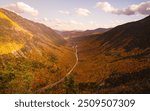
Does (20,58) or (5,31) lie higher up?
(5,31)

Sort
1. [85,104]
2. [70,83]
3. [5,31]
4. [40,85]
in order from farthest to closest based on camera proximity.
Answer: [5,31], [40,85], [70,83], [85,104]

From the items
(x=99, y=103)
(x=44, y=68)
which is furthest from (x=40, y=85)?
(x=99, y=103)

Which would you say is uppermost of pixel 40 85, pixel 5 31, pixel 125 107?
pixel 5 31

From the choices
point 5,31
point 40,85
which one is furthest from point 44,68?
point 5,31

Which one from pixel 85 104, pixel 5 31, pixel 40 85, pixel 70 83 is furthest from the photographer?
pixel 5 31

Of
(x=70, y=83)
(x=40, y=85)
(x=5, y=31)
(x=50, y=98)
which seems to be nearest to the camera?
(x=50, y=98)

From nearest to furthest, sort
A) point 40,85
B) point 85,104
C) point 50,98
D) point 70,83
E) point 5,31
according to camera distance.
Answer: point 85,104 < point 50,98 < point 70,83 < point 40,85 < point 5,31

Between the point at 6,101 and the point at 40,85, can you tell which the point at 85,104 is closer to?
the point at 6,101

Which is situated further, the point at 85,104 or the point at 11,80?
the point at 11,80

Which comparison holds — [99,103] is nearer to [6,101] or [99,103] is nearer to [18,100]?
[18,100]
